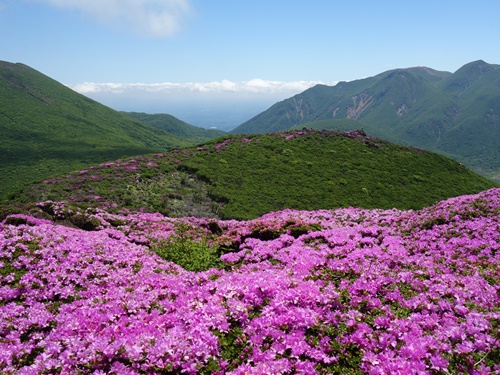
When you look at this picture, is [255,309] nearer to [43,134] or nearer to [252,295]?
[252,295]

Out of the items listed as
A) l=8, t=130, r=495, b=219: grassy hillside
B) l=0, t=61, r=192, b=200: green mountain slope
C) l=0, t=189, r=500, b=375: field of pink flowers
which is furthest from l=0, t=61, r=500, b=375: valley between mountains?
l=0, t=61, r=192, b=200: green mountain slope

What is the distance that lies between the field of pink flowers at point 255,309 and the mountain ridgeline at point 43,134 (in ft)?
301

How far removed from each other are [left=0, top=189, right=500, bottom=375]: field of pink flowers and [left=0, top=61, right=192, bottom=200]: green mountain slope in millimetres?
93331

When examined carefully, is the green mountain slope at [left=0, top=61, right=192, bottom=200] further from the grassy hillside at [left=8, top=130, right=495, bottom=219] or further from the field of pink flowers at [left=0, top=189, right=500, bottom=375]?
the field of pink flowers at [left=0, top=189, right=500, bottom=375]

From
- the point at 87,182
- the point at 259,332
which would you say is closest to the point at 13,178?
the point at 87,182

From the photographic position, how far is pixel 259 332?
25.0ft

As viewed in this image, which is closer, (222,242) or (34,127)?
(222,242)

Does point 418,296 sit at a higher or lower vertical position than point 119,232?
higher

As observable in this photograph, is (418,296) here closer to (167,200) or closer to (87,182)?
(167,200)

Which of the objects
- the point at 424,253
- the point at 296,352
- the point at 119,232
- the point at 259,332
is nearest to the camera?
the point at 296,352

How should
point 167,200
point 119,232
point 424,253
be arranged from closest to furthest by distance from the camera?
point 424,253, point 119,232, point 167,200

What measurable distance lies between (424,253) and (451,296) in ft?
21.4

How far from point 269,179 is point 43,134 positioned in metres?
136

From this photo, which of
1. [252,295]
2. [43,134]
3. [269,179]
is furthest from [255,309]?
[43,134]
